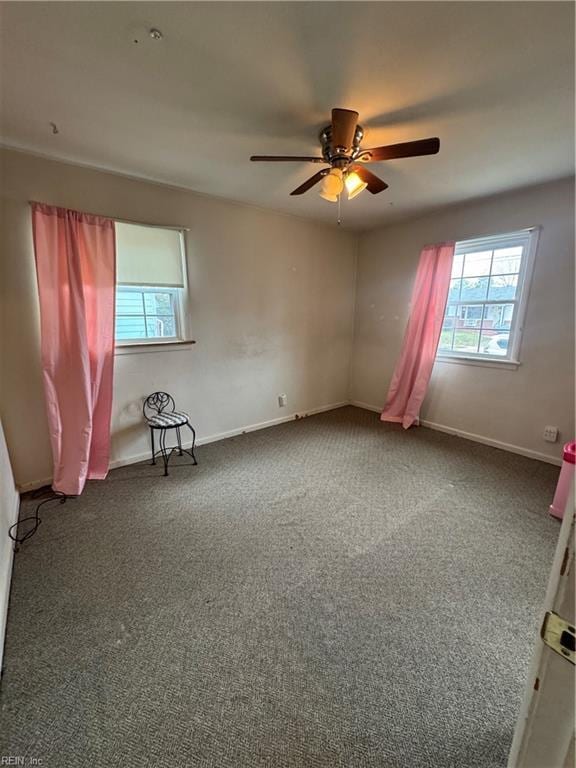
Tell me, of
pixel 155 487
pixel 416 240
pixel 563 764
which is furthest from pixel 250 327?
pixel 563 764

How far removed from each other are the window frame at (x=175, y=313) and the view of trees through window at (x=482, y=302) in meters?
2.78

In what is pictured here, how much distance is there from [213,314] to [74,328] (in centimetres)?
123

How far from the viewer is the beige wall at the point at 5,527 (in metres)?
1.45

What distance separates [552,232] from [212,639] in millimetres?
3824

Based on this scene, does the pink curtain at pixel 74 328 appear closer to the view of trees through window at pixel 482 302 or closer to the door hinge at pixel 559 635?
the door hinge at pixel 559 635

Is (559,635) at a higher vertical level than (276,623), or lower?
higher

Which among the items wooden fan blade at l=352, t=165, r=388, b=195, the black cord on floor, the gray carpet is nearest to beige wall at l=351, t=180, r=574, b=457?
the gray carpet

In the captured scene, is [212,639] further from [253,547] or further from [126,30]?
[126,30]

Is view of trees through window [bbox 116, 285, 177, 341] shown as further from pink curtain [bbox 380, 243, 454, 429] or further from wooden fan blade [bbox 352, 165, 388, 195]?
pink curtain [bbox 380, 243, 454, 429]

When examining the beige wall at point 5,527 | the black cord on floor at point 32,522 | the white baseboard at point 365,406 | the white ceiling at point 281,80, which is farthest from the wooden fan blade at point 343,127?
the white baseboard at point 365,406

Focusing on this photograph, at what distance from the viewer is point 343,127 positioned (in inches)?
65.1

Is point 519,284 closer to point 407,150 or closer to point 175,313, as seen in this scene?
point 407,150

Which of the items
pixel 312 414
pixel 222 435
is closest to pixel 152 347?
pixel 222 435

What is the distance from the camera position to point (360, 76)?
1.48m
